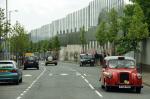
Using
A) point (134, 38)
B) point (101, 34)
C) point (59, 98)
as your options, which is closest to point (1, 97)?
point (59, 98)

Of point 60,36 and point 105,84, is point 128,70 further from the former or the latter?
point 60,36

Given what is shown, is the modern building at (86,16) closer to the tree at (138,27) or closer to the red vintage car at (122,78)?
the tree at (138,27)

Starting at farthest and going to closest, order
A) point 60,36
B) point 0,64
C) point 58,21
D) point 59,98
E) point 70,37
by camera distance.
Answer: point 58,21
point 60,36
point 70,37
point 0,64
point 59,98

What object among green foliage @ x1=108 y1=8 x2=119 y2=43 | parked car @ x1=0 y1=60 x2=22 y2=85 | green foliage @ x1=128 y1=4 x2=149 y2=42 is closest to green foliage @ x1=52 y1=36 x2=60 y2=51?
green foliage @ x1=108 y1=8 x2=119 y2=43

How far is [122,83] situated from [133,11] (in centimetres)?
2947

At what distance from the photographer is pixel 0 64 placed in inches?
1324

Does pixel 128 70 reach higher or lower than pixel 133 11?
lower

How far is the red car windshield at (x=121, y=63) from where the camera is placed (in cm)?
2792

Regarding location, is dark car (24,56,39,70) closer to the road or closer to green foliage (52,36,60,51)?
the road

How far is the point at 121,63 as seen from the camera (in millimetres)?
28125

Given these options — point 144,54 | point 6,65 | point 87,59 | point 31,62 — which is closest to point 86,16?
point 87,59

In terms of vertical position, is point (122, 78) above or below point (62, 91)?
above

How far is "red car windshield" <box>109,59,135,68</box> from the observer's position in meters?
27.9

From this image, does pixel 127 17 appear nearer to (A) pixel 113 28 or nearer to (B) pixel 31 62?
(A) pixel 113 28
